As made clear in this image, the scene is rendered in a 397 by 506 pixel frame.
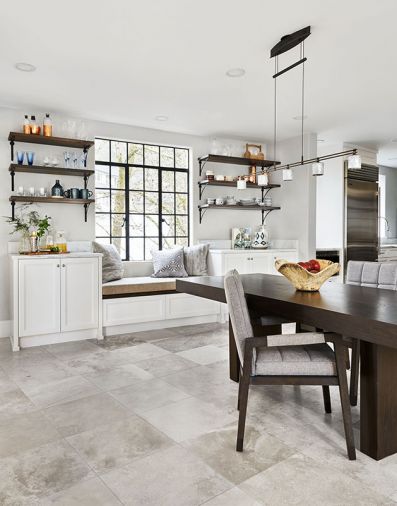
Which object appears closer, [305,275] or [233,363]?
[305,275]

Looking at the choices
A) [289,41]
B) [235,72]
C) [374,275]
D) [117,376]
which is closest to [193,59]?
[235,72]

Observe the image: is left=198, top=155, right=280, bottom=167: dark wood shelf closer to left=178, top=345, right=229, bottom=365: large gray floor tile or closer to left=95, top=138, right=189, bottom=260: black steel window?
left=95, top=138, right=189, bottom=260: black steel window

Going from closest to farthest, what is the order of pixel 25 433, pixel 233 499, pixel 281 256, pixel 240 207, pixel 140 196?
1. pixel 233 499
2. pixel 25 433
3. pixel 140 196
4. pixel 281 256
5. pixel 240 207

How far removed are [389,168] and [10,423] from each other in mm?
7997

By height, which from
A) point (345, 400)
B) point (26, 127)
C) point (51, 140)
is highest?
point (26, 127)

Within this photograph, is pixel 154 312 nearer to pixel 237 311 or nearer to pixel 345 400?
pixel 237 311

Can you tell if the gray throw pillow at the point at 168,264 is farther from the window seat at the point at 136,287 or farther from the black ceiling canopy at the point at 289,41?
the black ceiling canopy at the point at 289,41

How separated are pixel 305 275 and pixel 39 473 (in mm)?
1761

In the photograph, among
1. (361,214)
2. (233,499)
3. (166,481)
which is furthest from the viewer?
(361,214)

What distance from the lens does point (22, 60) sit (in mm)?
3363

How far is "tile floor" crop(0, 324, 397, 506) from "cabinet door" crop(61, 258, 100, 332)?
80cm

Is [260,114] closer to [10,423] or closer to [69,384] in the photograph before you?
[69,384]

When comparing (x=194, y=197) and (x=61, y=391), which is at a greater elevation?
(x=194, y=197)

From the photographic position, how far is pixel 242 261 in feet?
17.7
